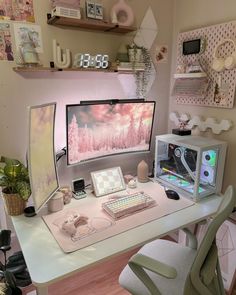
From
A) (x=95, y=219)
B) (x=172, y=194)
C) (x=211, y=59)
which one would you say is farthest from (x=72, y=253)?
(x=211, y=59)

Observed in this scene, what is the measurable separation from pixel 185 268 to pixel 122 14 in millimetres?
1648

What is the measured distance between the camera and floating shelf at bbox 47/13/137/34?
1408mm

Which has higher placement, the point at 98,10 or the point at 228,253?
the point at 98,10

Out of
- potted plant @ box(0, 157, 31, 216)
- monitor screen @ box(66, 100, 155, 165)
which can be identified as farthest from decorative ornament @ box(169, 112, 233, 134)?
potted plant @ box(0, 157, 31, 216)

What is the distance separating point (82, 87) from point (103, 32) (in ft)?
1.34

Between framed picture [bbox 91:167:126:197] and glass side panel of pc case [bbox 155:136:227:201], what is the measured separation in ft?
1.08

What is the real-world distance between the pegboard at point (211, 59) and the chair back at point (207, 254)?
83 centimetres

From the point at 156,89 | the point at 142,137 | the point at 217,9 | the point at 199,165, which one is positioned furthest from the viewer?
the point at 156,89

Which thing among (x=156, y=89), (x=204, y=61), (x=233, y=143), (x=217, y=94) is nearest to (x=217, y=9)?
(x=204, y=61)

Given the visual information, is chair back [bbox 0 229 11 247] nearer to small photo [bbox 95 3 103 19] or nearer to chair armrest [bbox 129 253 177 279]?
chair armrest [bbox 129 253 177 279]

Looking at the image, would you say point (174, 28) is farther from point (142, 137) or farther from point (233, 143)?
point (233, 143)

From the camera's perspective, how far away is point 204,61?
1.71m

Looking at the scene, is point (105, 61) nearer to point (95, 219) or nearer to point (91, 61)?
point (91, 61)

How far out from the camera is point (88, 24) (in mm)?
1482
